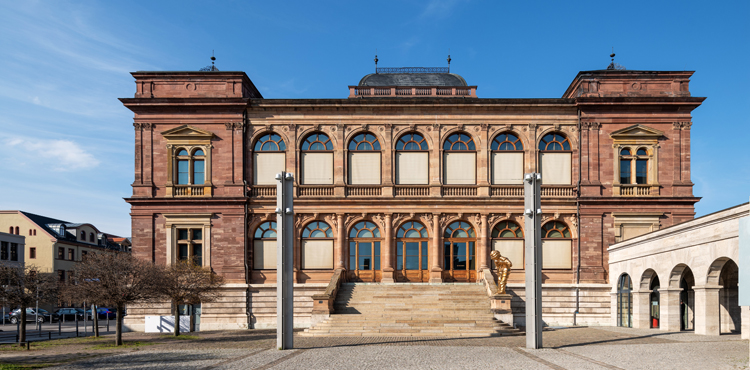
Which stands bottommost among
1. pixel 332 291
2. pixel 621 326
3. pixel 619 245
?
pixel 621 326

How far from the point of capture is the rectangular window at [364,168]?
34469mm

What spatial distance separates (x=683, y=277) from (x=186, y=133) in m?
27.4

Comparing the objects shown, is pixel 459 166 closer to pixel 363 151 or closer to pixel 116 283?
pixel 363 151

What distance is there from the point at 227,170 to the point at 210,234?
3787 mm

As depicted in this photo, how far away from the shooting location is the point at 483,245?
33438 mm

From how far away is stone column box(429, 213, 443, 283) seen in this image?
33281 mm

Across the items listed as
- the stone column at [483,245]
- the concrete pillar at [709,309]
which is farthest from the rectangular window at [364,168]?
the concrete pillar at [709,309]

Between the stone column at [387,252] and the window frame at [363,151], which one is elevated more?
the window frame at [363,151]

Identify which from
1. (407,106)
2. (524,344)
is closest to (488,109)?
(407,106)

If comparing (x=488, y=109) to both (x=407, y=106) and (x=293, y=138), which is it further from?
(x=293, y=138)

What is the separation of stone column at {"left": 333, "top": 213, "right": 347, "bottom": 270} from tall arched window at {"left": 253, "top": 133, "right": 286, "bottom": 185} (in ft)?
14.8

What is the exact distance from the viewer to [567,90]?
3653 cm

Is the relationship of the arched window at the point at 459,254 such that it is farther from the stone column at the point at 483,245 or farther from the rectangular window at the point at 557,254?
the rectangular window at the point at 557,254

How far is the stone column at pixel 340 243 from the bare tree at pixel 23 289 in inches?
560
